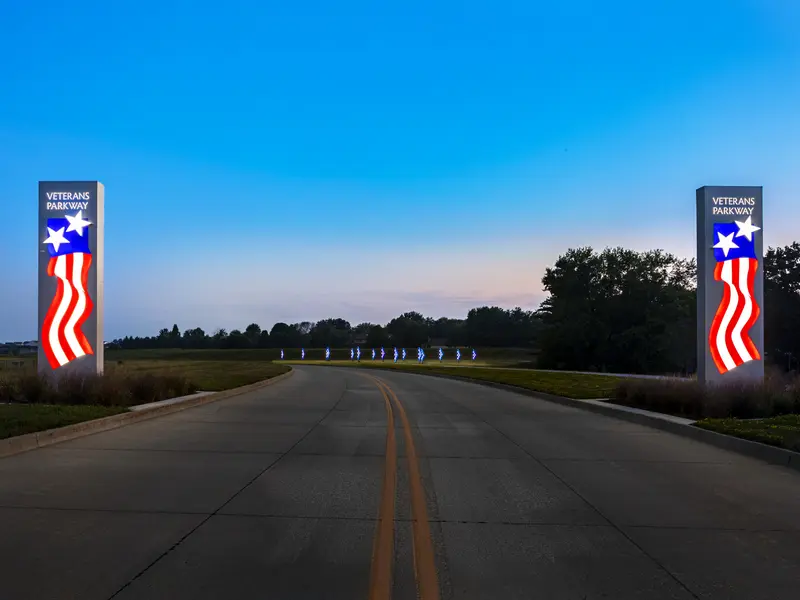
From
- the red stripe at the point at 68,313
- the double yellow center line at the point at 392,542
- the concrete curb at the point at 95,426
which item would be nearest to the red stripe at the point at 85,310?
the red stripe at the point at 68,313

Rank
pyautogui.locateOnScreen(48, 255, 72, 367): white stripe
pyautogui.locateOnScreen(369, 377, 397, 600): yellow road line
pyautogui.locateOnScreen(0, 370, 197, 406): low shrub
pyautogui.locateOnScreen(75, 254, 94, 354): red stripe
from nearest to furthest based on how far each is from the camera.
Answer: pyautogui.locateOnScreen(369, 377, 397, 600): yellow road line, pyautogui.locateOnScreen(0, 370, 197, 406): low shrub, pyautogui.locateOnScreen(48, 255, 72, 367): white stripe, pyautogui.locateOnScreen(75, 254, 94, 354): red stripe

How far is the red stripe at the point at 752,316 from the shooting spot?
20.5 meters

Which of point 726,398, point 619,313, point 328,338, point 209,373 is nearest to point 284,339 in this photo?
point 328,338

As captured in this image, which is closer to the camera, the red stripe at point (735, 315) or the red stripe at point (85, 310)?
the red stripe at point (735, 315)

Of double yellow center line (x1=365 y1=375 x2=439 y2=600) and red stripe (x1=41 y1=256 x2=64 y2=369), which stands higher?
red stripe (x1=41 y1=256 x2=64 y2=369)

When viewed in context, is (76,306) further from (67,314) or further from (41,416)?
(41,416)

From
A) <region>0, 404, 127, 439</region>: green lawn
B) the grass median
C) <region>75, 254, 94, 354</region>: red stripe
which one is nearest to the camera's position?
<region>0, 404, 127, 439</region>: green lawn

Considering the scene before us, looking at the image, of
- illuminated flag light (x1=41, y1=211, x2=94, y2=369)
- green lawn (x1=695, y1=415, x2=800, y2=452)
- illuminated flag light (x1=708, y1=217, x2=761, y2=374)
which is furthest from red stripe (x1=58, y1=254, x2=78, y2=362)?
illuminated flag light (x1=708, y1=217, x2=761, y2=374)

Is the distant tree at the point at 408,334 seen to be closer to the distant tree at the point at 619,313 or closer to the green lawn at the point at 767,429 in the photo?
the distant tree at the point at 619,313

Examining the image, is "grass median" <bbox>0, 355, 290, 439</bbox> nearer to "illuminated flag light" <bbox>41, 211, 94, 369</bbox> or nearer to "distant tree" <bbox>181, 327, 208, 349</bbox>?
"illuminated flag light" <bbox>41, 211, 94, 369</bbox>

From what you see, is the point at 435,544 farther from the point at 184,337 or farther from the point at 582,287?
the point at 184,337

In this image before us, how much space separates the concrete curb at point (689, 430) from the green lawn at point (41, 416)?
1219 centimetres

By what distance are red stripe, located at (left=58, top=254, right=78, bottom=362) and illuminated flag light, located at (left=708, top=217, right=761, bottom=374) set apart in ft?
61.1

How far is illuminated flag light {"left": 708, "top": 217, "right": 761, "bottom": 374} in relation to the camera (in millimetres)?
20547
